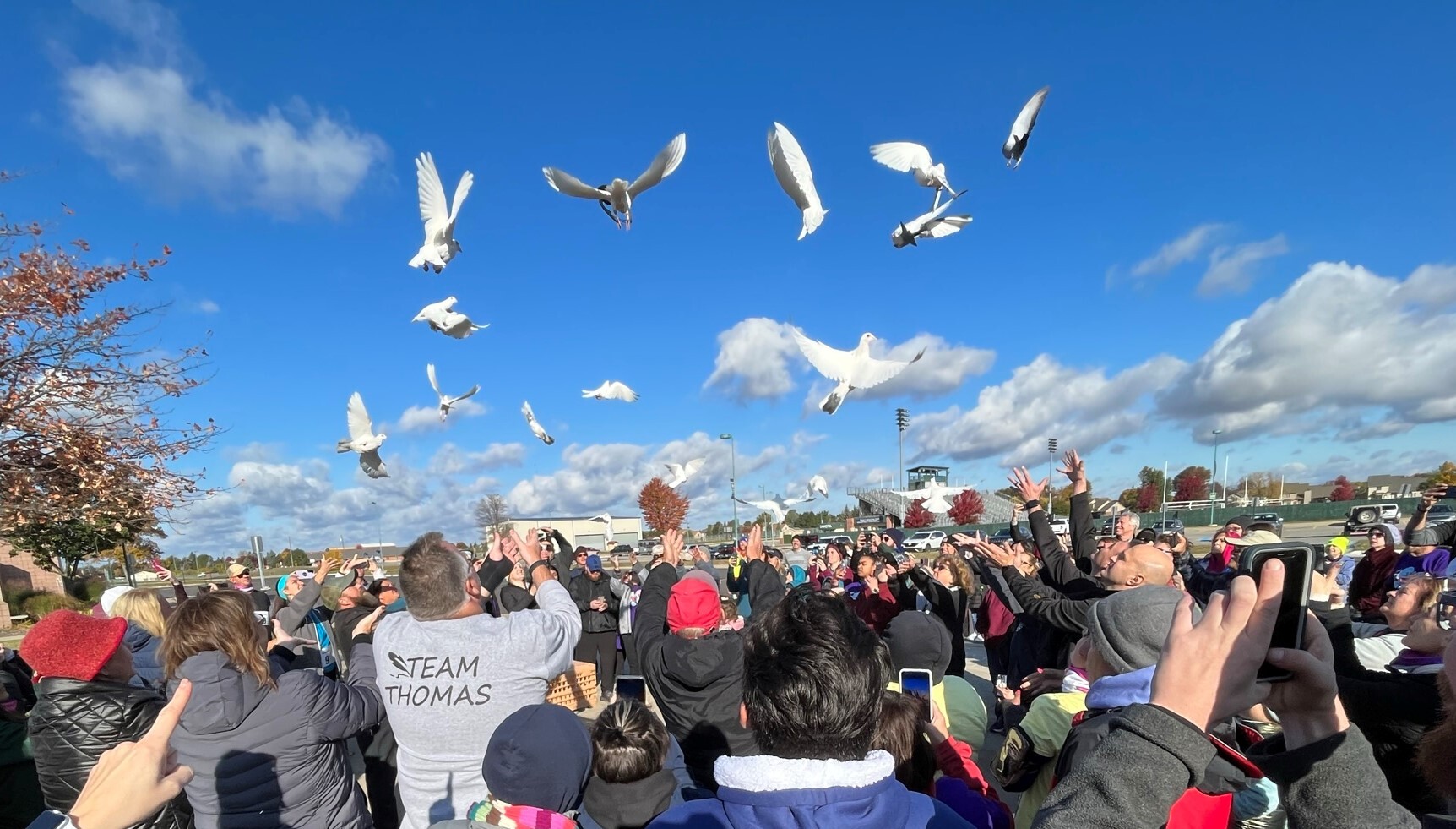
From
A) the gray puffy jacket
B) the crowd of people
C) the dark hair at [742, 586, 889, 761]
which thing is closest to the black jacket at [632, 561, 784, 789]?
the crowd of people

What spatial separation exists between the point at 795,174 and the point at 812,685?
5282 mm

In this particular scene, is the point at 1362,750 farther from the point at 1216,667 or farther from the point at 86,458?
the point at 86,458

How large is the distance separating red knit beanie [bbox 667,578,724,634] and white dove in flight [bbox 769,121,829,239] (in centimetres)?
382

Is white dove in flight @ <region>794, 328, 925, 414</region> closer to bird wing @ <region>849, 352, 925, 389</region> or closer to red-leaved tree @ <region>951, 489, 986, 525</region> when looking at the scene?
bird wing @ <region>849, 352, 925, 389</region>

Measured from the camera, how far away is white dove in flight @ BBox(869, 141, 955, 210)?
671 cm

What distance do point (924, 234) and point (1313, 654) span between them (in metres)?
6.14

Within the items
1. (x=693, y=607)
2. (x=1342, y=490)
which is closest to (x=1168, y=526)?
(x=693, y=607)

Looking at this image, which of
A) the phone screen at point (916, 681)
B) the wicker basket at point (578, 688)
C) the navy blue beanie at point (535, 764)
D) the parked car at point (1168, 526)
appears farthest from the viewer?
the parked car at point (1168, 526)

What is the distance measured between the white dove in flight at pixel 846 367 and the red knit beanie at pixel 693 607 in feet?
14.8

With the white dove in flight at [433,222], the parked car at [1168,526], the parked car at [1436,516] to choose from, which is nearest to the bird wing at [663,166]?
the white dove in flight at [433,222]

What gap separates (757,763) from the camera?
4.12ft

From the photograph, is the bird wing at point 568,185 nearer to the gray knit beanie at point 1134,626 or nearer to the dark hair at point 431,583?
the dark hair at point 431,583

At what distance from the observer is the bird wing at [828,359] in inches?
294

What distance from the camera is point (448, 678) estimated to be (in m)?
2.36
